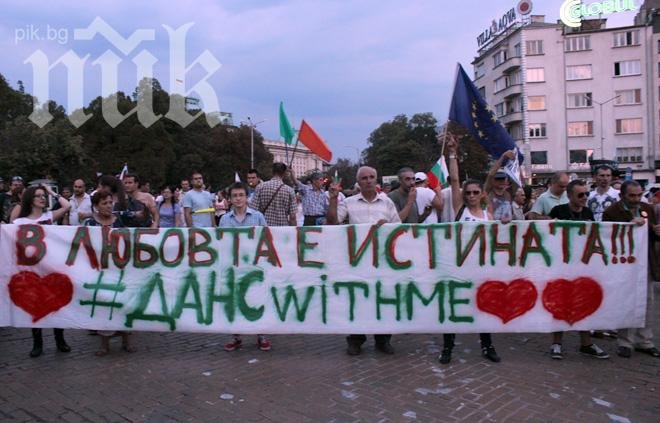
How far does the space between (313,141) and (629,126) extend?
5433 cm

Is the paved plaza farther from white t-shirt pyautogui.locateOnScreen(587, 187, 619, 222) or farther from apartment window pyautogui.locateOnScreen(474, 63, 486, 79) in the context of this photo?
apartment window pyautogui.locateOnScreen(474, 63, 486, 79)

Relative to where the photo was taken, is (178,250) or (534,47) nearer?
(178,250)

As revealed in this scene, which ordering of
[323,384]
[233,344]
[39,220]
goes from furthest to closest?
[39,220], [233,344], [323,384]

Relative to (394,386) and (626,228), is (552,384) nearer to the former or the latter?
(394,386)

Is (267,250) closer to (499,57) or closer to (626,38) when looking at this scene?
(626,38)

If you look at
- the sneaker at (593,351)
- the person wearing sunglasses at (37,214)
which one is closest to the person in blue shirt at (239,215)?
the person wearing sunglasses at (37,214)

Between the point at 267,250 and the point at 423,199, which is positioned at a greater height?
the point at 423,199

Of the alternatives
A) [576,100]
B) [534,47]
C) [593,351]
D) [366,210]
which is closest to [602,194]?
[593,351]

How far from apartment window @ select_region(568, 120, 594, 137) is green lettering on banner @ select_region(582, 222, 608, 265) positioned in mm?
54284

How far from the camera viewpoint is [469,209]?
546 cm

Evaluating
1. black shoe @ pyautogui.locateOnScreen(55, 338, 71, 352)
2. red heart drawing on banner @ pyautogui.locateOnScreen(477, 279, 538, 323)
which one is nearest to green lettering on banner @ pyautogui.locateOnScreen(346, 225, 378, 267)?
red heart drawing on banner @ pyautogui.locateOnScreen(477, 279, 538, 323)

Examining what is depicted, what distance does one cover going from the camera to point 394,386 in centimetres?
446

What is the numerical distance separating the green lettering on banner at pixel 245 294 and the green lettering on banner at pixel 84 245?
1481 millimetres

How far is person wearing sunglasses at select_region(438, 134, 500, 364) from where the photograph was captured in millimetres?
5125
